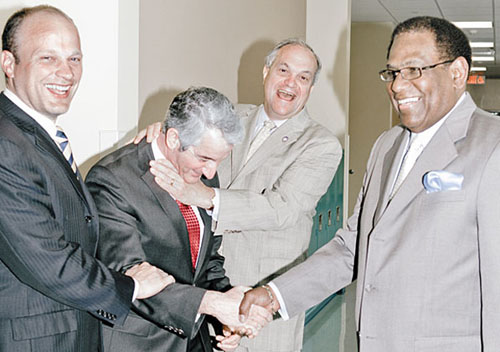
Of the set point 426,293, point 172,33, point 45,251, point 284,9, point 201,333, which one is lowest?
point 201,333

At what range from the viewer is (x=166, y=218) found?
7.16 feet

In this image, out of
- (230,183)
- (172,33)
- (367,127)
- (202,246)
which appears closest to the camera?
(202,246)

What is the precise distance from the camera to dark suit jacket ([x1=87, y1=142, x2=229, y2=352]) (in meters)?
2.11

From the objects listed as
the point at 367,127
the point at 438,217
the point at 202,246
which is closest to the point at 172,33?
the point at 202,246

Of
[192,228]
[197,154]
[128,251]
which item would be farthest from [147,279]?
[197,154]

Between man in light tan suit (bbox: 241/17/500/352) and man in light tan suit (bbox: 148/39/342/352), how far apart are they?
1.83 ft

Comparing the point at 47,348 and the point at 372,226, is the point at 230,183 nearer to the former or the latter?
the point at 372,226

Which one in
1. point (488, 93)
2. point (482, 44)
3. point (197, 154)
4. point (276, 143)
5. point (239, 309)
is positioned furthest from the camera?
point (488, 93)

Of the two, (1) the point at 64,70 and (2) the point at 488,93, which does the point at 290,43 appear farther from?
(2) the point at 488,93

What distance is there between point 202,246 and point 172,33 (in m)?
1.91

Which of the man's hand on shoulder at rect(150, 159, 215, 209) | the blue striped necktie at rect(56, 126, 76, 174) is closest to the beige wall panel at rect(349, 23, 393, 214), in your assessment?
the man's hand on shoulder at rect(150, 159, 215, 209)

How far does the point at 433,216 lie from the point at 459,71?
0.47m

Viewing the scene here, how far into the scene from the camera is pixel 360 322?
2158 mm

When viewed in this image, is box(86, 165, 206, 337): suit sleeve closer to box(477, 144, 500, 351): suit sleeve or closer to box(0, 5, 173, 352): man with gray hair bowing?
box(0, 5, 173, 352): man with gray hair bowing
